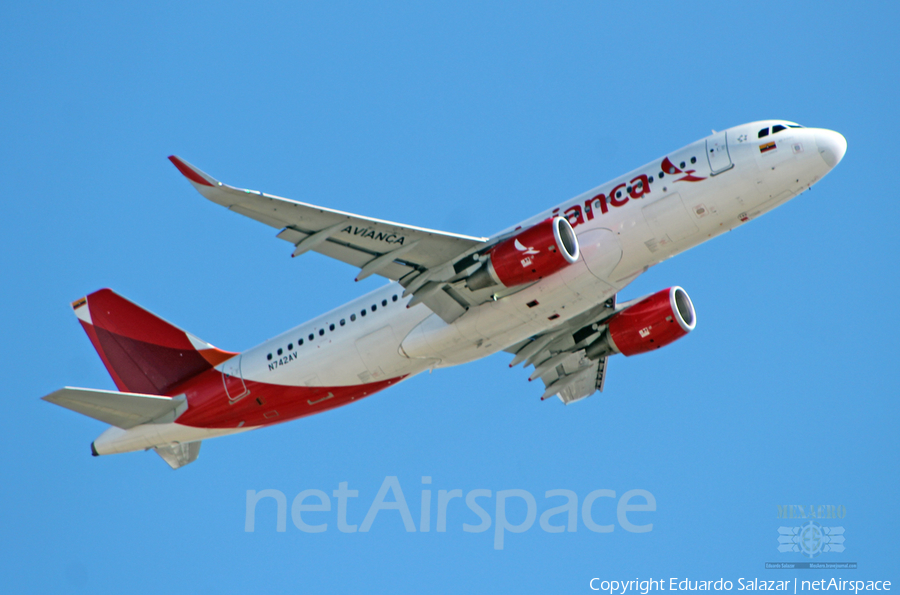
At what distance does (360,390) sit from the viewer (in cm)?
3055

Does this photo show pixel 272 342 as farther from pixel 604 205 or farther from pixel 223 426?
pixel 604 205

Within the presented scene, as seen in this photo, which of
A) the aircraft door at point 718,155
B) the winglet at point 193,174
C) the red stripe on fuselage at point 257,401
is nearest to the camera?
the winglet at point 193,174

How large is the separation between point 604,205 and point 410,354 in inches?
308

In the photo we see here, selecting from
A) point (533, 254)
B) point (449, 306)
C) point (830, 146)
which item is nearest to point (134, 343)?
point (449, 306)

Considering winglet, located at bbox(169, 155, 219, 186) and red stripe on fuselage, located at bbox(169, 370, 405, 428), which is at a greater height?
winglet, located at bbox(169, 155, 219, 186)

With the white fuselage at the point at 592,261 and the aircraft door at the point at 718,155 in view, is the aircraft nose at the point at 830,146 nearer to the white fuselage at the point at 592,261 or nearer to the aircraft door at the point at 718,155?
the white fuselage at the point at 592,261

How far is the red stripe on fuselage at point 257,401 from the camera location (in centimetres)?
3058

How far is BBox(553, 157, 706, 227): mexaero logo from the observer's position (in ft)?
87.6

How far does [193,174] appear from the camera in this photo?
22141 mm

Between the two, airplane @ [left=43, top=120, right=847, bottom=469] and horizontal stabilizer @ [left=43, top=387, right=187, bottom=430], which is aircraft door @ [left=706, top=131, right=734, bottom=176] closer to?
airplane @ [left=43, top=120, right=847, bottom=469]

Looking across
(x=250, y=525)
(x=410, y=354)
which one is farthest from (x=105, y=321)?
(x=410, y=354)

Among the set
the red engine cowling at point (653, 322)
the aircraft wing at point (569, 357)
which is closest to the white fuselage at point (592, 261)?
the aircraft wing at point (569, 357)

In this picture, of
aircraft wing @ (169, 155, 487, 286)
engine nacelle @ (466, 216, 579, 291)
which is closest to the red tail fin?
aircraft wing @ (169, 155, 487, 286)

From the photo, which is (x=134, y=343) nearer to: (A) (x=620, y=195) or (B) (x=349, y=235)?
(B) (x=349, y=235)
